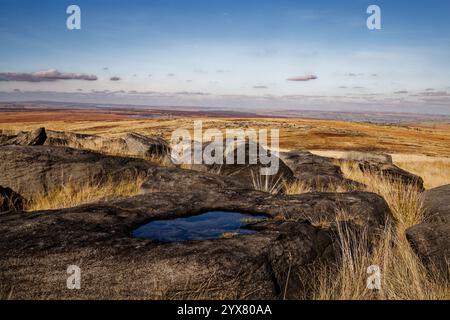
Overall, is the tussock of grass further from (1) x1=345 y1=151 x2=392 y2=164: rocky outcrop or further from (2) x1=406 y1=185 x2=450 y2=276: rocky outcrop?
(1) x1=345 y1=151 x2=392 y2=164: rocky outcrop

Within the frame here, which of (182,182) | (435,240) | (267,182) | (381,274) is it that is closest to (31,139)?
(182,182)

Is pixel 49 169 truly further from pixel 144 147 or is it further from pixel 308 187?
pixel 308 187

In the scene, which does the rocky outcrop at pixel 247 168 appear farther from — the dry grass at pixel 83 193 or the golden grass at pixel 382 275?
the golden grass at pixel 382 275

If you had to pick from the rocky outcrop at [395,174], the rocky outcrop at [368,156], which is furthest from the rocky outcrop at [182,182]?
the rocky outcrop at [368,156]

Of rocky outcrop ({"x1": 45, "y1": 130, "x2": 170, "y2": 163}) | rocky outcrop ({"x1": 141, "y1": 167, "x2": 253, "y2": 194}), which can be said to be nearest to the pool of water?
rocky outcrop ({"x1": 141, "y1": 167, "x2": 253, "y2": 194})

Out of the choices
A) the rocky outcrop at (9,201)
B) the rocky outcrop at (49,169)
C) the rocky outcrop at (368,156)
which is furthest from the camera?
the rocky outcrop at (368,156)

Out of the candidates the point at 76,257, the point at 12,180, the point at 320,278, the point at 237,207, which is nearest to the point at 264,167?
the point at 237,207
